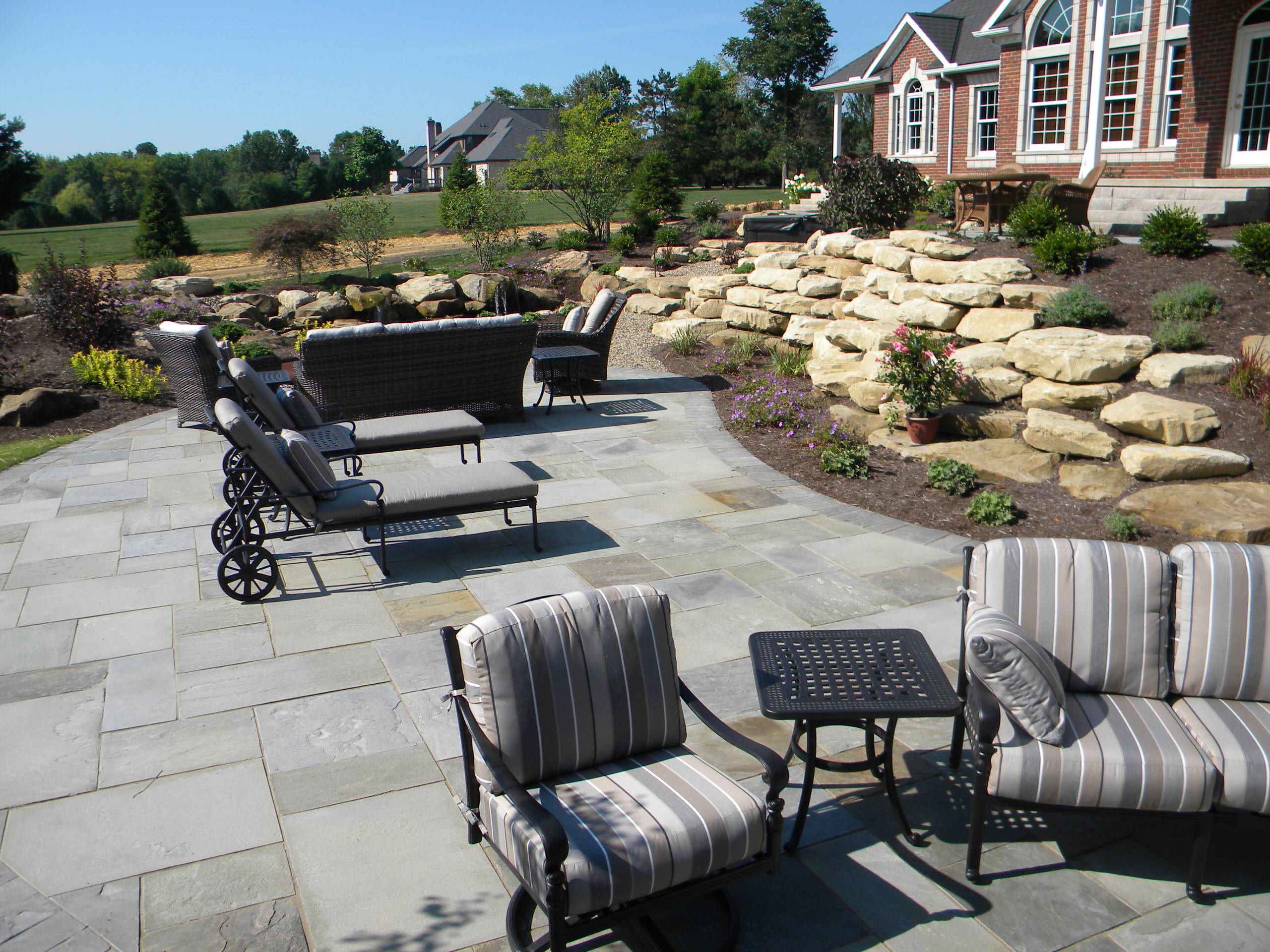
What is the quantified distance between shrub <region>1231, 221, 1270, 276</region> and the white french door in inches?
260

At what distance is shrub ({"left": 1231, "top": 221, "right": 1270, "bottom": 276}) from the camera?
934cm

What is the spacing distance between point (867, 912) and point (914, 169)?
13934 millimetres

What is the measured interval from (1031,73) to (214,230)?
3689cm

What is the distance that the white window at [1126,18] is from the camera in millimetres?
16656

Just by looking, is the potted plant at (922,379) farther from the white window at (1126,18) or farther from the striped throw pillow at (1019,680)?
the white window at (1126,18)

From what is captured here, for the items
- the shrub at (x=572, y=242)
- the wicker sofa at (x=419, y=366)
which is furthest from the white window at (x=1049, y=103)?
the wicker sofa at (x=419, y=366)

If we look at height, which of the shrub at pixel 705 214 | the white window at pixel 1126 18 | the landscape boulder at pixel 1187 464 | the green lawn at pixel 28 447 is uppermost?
the white window at pixel 1126 18

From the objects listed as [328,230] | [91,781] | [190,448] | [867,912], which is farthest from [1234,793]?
[328,230]

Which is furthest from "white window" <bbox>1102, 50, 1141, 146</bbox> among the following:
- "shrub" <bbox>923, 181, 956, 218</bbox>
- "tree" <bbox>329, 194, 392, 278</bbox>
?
"tree" <bbox>329, 194, 392, 278</bbox>

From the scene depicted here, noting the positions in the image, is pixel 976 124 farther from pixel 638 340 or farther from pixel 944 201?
pixel 638 340

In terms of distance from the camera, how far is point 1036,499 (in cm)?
743

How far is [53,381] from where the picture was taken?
489 inches

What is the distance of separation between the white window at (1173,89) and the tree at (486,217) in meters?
12.0

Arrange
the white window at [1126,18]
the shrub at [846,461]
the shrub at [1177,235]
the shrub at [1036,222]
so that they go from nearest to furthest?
the shrub at [846,461]
the shrub at [1177,235]
the shrub at [1036,222]
the white window at [1126,18]
